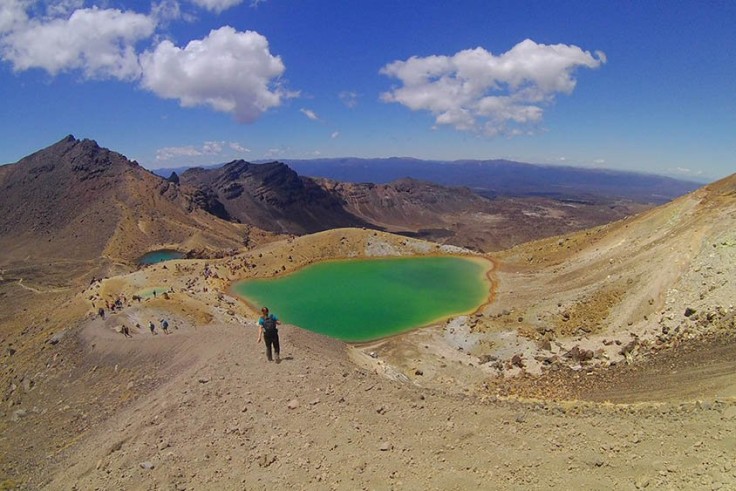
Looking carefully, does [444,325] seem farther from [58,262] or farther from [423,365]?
[58,262]

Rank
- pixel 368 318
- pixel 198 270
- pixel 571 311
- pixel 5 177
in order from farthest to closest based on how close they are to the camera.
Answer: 1. pixel 5 177
2. pixel 198 270
3. pixel 368 318
4. pixel 571 311

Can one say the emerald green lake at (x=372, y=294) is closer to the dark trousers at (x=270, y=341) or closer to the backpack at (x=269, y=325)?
the dark trousers at (x=270, y=341)

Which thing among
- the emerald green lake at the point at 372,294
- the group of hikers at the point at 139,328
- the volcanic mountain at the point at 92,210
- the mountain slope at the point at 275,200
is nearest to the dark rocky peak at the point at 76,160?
the volcanic mountain at the point at 92,210

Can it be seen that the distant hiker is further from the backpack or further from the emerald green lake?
the emerald green lake

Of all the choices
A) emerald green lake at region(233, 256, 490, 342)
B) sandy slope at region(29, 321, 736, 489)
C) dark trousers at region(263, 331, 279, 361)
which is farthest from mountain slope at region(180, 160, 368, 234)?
sandy slope at region(29, 321, 736, 489)

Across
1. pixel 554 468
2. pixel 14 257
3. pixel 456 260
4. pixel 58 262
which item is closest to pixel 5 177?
pixel 14 257

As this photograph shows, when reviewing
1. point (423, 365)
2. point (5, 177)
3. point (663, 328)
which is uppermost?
point (5, 177)
